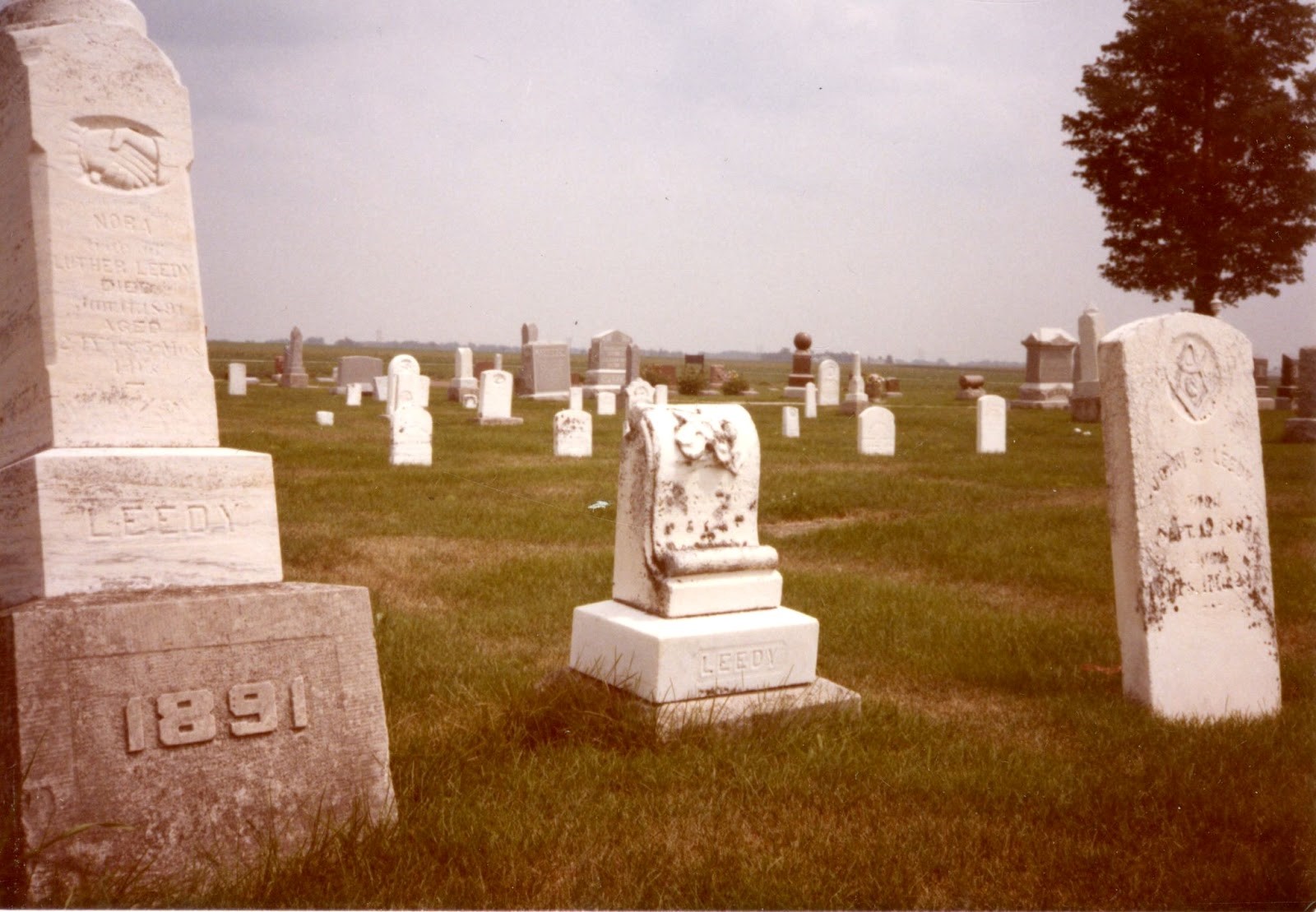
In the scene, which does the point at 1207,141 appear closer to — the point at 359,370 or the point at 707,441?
the point at 707,441

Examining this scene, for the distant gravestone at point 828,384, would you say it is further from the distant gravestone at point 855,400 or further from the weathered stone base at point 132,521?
the weathered stone base at point 132,521

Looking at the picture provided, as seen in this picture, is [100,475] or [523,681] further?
[523,681]

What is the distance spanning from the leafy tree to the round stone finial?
20.0ft

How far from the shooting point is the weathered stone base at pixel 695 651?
173 inches

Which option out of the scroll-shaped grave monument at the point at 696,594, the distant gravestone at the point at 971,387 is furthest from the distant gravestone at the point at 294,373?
the scroll-shaped grave monument at the point at 696,594

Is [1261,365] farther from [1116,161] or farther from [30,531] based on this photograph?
[30,531]

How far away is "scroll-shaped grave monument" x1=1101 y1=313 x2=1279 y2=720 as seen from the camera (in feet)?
15.6

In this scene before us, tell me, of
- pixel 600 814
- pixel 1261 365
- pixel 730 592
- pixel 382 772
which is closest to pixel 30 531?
pixel 382 772

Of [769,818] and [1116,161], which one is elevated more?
[1116,161]

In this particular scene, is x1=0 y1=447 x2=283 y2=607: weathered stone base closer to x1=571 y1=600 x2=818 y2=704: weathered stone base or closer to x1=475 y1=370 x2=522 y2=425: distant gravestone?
x1=571 y1=600 x2=818 y2=704: weathered stone base

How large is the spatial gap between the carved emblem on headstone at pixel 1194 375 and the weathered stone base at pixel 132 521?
12.6 ft

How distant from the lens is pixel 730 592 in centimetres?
477

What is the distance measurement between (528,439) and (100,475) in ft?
45.1

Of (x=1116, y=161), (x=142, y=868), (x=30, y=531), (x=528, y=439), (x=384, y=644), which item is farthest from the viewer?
(x=528, y=439)
